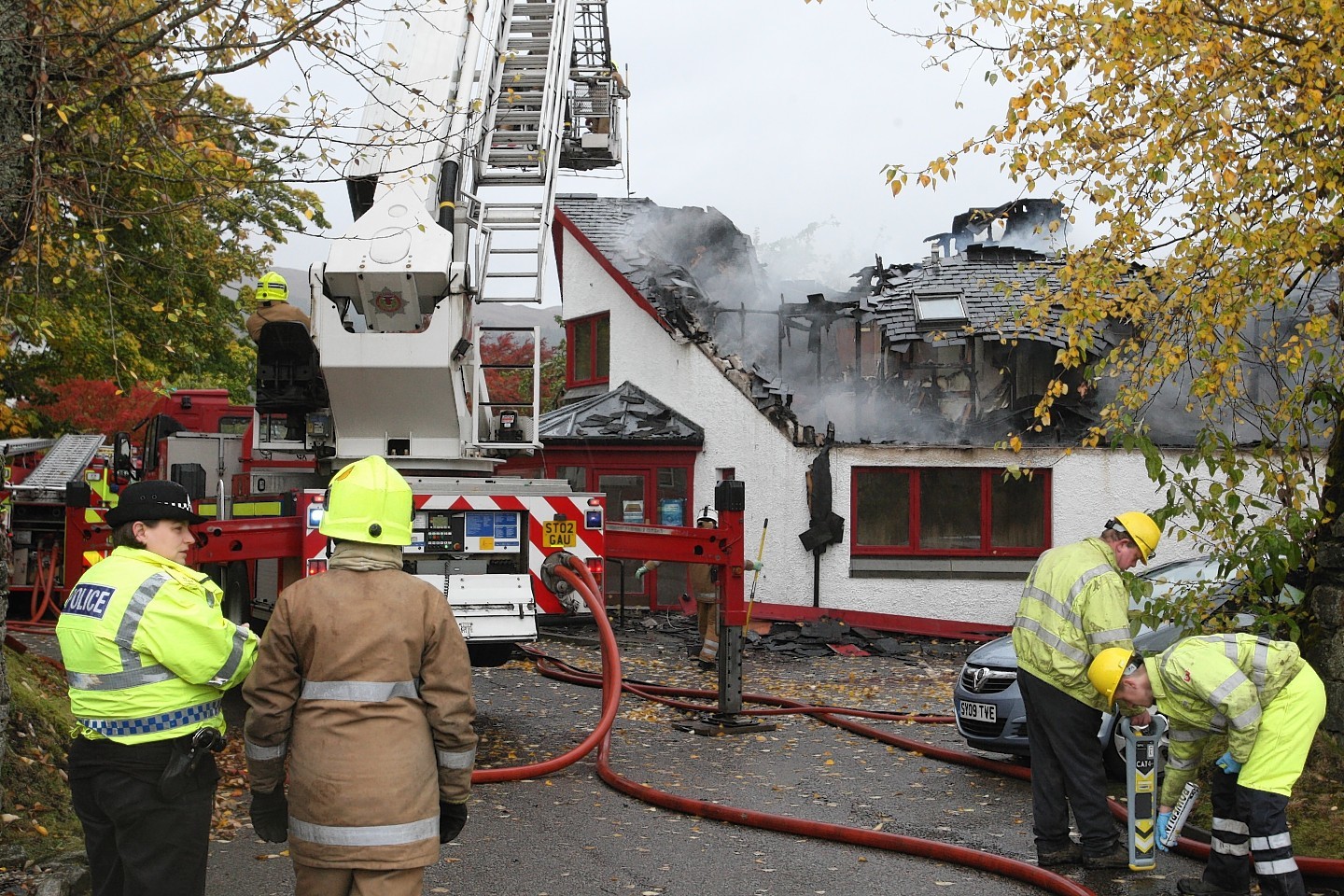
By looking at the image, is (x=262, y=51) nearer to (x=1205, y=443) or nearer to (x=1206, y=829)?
(x=1205, y=443)

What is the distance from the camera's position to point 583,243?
848 inches

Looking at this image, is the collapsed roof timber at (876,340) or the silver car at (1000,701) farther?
the collapsed roof timber at (876,340)

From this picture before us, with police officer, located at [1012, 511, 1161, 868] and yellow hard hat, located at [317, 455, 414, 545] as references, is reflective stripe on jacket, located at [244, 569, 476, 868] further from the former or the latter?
police officer, located at [1012, 511, 1161, 868]

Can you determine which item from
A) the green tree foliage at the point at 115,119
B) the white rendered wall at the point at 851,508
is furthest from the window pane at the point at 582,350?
the green tree foliage at the point at 115,119

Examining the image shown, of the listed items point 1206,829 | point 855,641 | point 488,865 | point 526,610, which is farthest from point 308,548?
point 855,641

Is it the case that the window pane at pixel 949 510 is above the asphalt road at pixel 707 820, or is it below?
above

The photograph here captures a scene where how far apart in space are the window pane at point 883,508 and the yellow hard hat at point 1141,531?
38.3 feet

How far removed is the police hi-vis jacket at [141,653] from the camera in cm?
386

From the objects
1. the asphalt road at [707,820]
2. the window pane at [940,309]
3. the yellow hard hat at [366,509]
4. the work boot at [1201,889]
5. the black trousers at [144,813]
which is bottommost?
the asphalt road at [707,820]

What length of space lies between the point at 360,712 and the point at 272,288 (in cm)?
641

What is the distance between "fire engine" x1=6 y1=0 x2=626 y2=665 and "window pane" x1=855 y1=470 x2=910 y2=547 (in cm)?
886

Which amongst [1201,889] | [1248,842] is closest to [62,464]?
[1201,889]

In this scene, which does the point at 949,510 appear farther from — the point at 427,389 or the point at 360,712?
the point at 360,712

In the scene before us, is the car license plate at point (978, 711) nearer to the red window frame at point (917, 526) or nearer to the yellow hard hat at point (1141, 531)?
the yellow hard hat at point (1141, 531)
